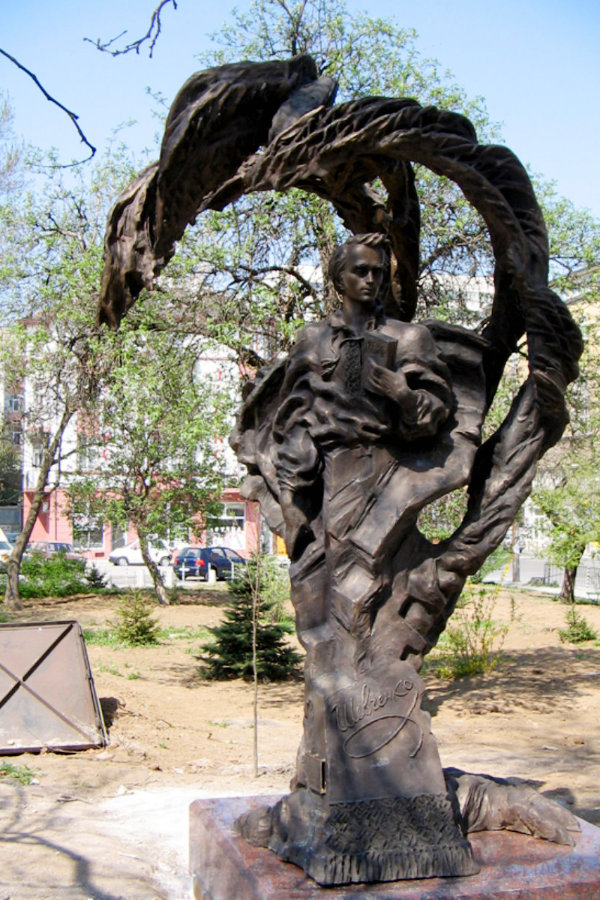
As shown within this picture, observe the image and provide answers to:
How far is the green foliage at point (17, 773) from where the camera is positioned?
23.4ft

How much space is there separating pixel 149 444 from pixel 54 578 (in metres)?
6.77

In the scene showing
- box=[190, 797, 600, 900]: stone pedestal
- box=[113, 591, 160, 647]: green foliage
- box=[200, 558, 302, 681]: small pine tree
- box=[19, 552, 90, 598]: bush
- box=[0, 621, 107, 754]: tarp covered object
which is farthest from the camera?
box=[19, 552, 90, 598]: bush

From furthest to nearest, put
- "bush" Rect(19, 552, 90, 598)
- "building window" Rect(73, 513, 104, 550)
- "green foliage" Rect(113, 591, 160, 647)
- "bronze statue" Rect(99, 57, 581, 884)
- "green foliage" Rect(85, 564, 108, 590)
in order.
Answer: "green foliage" Rect(85, 564, 108, 590) < "bush" Rect(19, 552, 90, 598) < "building window" Rect(73, 513, 104, 550) < "green foliage" Rect(113, 591, 160, 647) < "bronze statue" Rect(99, 57, 581, 884)

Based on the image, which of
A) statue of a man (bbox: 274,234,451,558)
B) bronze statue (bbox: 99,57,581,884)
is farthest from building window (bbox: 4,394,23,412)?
statue of a man (bbox: 274,234,451,558)

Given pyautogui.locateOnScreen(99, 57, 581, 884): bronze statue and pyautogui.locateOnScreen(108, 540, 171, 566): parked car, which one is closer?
pyautogui.locateOnScreen(99, 57, 581, 884): bronze statue

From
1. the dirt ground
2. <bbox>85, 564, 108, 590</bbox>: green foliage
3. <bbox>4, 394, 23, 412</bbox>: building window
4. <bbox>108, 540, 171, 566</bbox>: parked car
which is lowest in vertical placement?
the dirt ground

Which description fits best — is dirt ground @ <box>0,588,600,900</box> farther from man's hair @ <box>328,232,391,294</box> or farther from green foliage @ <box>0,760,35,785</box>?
man's hair @ <box>328,232,391,294</box>

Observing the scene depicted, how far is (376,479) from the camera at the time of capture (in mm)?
4078

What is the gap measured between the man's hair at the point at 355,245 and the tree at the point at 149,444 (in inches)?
328

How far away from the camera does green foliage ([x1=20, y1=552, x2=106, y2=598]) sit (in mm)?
21641

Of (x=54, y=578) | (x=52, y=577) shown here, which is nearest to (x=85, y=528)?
(x=54, y=578)
